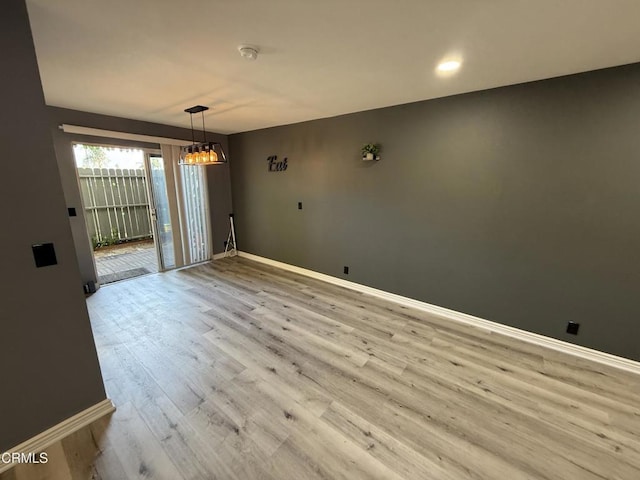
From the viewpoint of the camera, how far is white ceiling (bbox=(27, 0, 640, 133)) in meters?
1.38

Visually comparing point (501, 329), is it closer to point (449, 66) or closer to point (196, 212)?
point (449, 66)

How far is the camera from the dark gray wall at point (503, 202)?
2.19 metres

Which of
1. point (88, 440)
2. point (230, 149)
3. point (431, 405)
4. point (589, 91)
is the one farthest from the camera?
point (230, 149)

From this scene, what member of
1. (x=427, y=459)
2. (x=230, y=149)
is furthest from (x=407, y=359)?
(x=230, y=149)

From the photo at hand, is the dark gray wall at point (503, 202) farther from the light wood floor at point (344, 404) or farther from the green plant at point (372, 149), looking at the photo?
the light wood floor at point (344, 404)

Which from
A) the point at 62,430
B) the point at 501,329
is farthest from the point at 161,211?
the point at 501,329

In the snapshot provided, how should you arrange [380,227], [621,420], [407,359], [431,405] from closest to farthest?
[621,420], [431,405], [407,359], [380,227]

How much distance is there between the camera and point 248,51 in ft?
5.85

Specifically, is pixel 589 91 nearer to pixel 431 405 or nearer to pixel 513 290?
pixel 513 290

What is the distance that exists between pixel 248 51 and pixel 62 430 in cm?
279

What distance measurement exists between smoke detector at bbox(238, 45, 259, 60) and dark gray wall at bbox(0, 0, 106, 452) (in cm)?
110

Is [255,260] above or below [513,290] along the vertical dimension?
below

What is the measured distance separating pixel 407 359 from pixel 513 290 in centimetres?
139

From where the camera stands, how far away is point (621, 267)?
222 cm
